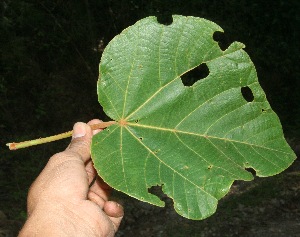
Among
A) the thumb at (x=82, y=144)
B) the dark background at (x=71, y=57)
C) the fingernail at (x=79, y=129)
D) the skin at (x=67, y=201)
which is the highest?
the fingernail at (x=79, y=129)

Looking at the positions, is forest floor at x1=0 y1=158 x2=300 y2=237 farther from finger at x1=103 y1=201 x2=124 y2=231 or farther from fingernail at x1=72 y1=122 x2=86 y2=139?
fingernail at x1=72 y1=122 x2=86 y2=139

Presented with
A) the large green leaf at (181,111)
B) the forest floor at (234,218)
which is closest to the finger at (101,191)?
the large green leaf at (181,111)

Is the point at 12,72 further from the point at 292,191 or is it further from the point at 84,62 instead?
the point at 292,191

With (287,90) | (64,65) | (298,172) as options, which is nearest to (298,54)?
(287,90)

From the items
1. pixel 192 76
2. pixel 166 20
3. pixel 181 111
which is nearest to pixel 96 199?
pixel 181 111

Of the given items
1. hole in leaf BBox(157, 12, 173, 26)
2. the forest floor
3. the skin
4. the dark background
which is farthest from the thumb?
the dark background

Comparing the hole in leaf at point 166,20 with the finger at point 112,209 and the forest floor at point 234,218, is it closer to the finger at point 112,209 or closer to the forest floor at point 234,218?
the finger at point 112,209

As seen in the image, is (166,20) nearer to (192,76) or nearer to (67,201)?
(67,201)
